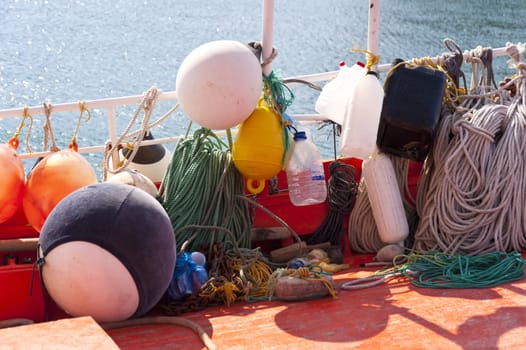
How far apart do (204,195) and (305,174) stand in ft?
2.09

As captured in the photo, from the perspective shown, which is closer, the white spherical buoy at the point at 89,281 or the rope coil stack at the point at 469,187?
the white spherical buoy at the point at 89,281

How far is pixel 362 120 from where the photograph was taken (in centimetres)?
441

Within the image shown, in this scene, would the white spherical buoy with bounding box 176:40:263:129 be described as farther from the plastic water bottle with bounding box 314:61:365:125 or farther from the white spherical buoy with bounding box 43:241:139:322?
the white spherical buoy with bounding box 43:241:139:322

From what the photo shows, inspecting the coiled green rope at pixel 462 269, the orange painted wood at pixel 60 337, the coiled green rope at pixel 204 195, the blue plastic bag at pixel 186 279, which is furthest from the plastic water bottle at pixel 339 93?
the orange painted wood at pixel 60 337

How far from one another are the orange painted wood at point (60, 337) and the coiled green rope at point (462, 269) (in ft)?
6.18

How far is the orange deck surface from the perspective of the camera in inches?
127

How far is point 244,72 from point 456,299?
1.67 meters

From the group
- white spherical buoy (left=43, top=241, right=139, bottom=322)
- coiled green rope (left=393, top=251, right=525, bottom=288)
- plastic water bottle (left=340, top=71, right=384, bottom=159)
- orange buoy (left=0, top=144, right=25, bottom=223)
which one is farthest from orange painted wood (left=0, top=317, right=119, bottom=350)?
plastic water bottle (left=340, top=71, right=384, bottom=159)

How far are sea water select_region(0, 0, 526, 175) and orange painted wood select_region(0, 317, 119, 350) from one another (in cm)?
835

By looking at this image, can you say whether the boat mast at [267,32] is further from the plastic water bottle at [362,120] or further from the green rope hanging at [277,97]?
the plastic water bottle at [362,120]

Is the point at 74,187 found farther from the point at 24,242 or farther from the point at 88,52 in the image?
the point at 88,52

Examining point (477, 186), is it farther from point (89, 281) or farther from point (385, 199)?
point (89, 281)

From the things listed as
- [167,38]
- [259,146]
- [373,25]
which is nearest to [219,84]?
[259,146]

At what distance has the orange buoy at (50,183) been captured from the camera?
4.02 m
